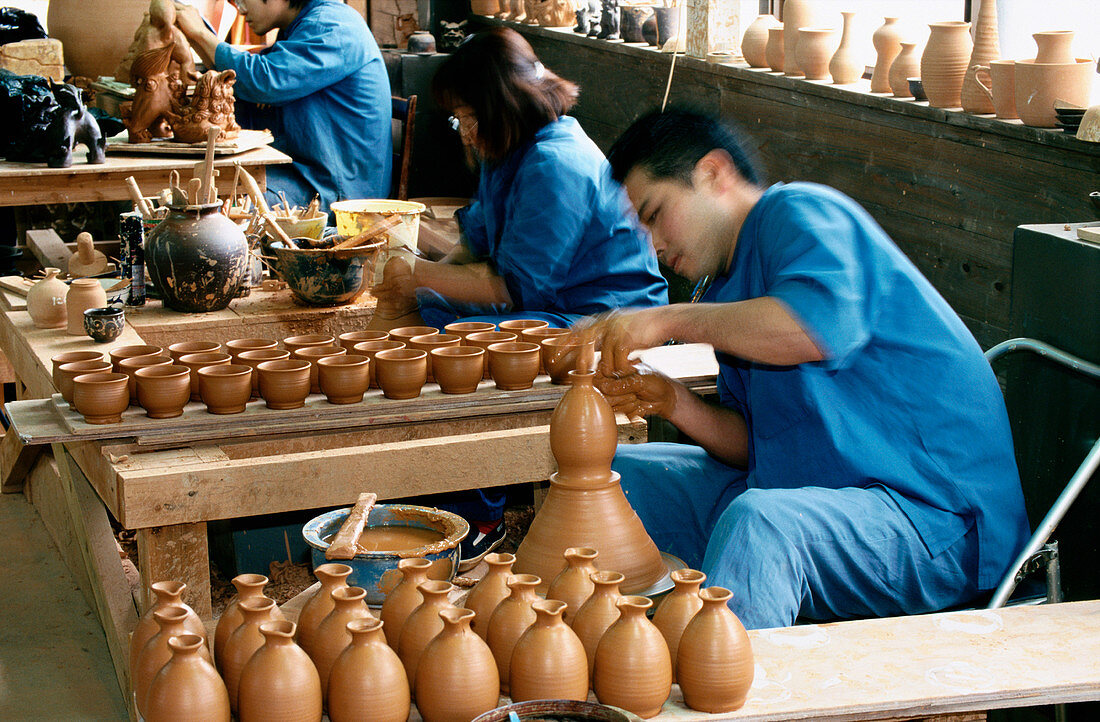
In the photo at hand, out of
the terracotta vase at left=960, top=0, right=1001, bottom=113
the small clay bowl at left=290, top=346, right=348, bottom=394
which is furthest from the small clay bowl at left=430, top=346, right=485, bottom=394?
the terracotta vase at left=960, top=0, right=1001, bottom=113

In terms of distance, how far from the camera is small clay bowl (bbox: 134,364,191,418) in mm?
2857

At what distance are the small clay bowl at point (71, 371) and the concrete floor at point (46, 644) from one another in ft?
2.46

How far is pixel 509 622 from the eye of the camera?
184 centimetres

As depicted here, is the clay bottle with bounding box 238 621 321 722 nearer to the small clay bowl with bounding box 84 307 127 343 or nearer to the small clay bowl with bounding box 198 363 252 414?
the small clay bowl with bounding box 198 363 252 414

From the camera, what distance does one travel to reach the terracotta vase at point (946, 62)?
3.65m

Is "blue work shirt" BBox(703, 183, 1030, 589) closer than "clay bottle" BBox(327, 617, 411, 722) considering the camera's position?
No

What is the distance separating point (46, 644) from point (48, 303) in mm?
1093

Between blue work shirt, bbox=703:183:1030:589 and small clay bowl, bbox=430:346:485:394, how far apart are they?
0.96 metres

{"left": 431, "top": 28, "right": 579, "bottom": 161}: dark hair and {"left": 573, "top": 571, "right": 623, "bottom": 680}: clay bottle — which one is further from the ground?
{"left": 431, "top": 28, "right": 579, "bottom": 161}: dark hair

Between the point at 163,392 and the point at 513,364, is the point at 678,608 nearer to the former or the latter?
the point at 513,364

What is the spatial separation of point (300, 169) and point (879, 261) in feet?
14.1

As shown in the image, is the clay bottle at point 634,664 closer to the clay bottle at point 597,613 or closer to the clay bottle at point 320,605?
the clay bottle at point 597,613

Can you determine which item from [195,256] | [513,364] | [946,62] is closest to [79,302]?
[195,256]

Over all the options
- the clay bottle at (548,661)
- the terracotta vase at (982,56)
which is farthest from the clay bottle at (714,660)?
the terracotta vase at (982,56)
